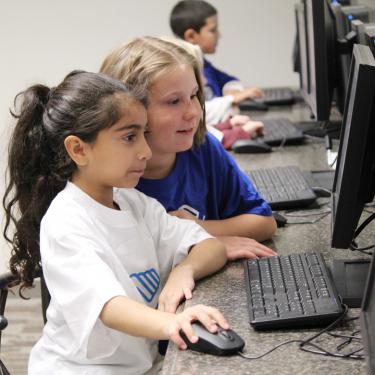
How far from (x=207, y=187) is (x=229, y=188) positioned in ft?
0.20

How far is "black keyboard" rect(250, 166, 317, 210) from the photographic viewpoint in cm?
203

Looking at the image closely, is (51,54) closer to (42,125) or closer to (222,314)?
(42,125)

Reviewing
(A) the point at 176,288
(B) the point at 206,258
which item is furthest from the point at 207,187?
(A) the point at 176,288

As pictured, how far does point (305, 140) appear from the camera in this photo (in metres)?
2.93

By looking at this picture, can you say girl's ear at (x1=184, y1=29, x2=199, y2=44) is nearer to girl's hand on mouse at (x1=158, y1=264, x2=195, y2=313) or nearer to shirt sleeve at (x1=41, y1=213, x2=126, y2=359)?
girl's hand on mouse at (x1=158, y1=264, x2=195, y2=313)

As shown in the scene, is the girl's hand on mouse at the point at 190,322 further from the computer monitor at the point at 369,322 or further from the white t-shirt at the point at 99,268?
the computer monitor at the point at 369,322

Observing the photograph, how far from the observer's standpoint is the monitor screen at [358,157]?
1.20 m

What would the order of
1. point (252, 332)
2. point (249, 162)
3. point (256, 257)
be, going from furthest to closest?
point (249, 162), point (256, 257), point (252, 332)

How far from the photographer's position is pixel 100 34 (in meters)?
4.61

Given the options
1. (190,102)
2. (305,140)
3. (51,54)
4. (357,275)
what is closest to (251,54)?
(51,54)

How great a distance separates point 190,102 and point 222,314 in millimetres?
564

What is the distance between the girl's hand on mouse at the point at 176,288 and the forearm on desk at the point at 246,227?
0.27 meters

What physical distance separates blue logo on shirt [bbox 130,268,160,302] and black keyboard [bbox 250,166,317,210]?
610 millimetres

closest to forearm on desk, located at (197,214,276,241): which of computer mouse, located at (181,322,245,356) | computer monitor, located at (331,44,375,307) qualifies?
computer monitor, located at (331,44,375,307)
